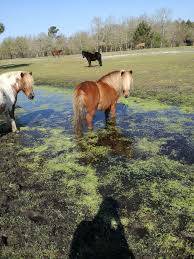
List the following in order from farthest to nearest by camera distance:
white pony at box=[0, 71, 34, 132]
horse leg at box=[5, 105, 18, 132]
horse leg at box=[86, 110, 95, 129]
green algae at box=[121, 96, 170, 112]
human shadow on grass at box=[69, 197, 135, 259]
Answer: green algae at box=[121, 96, 170, 112]
horse leg at box=[5, 105, 18, 132]
white pony at box=[0, 71, 34, 132]
horse leg at box=[86, 110, 95, 129]
human shadow on grass at box=[69, 197, 135, 259]

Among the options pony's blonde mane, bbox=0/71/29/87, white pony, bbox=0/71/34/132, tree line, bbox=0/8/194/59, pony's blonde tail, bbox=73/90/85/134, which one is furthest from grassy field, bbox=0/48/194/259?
tree line, bbox=0/8/194/59

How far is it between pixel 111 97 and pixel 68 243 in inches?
246

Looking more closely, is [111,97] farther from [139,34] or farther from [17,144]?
[139,34]

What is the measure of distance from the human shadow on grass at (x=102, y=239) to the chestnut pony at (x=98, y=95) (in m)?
4.34

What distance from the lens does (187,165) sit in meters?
6.86

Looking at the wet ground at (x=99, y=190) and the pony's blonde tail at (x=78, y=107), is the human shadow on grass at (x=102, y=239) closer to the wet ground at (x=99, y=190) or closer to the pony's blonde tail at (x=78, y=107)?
the wet ground at (x=99, y=190)

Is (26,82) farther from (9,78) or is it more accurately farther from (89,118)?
(89,118)

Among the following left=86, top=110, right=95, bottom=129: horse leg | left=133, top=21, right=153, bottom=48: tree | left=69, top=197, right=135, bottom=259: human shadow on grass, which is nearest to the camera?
left=69, top=197, right=135, bottom=259: human shadow on grass

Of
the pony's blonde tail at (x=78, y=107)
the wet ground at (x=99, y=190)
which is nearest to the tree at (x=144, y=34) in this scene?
the wet ground at (x=99, y=190)

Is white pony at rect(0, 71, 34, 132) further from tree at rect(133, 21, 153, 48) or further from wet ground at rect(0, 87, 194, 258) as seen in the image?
tree at rect(133, 21, 153, 48)

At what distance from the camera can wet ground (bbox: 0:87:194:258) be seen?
14.8ft

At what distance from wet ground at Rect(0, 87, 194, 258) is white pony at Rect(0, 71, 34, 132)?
83 centimetres

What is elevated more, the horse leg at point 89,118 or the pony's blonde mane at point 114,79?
the pony's blonde mane at point 114,79

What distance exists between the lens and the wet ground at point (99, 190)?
14.8 feet
